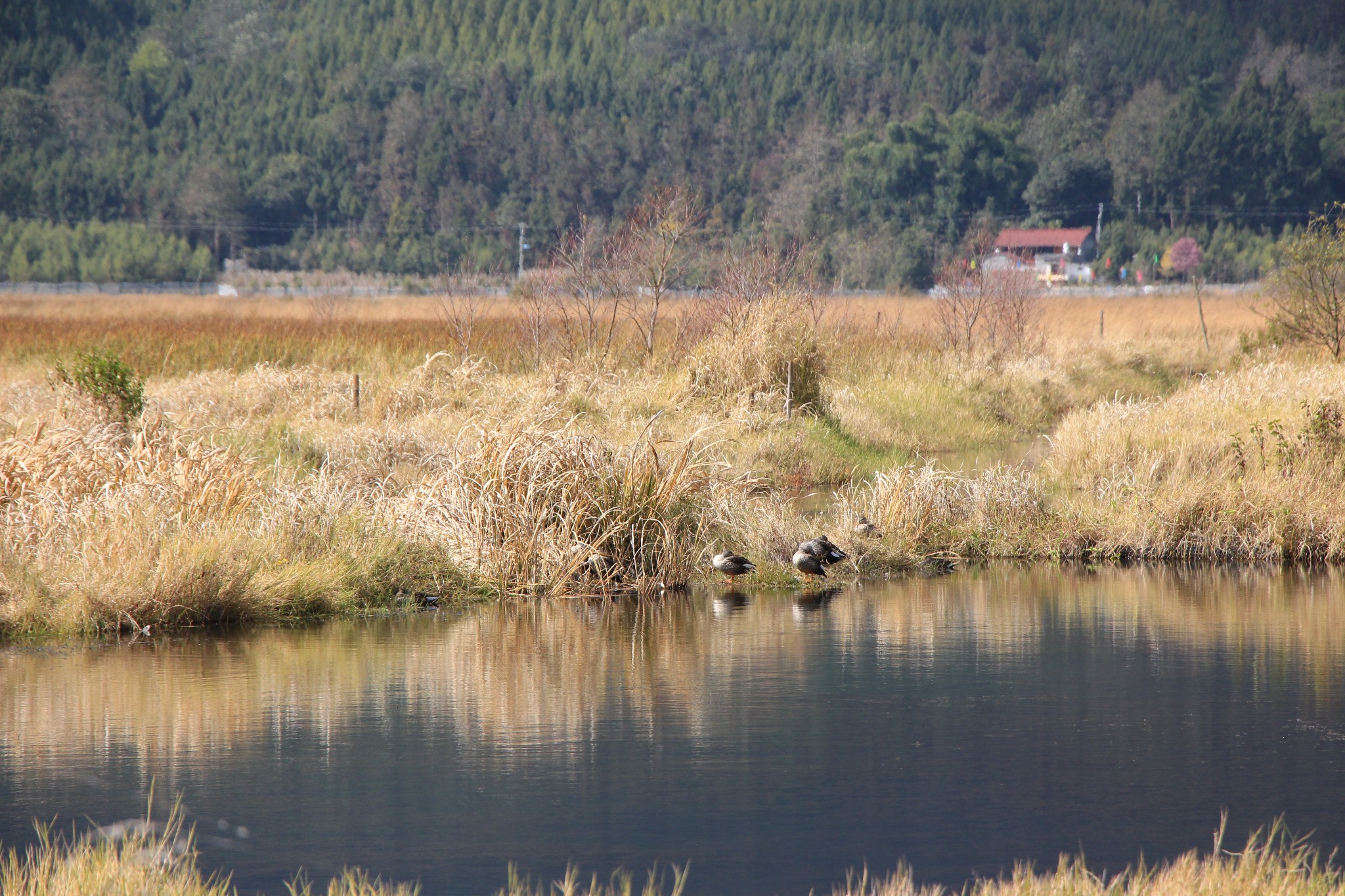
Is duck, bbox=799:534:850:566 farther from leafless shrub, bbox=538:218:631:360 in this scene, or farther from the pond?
leafless shrub, bbox=538:218:631:360

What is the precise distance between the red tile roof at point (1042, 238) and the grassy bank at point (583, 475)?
79352 millimetres

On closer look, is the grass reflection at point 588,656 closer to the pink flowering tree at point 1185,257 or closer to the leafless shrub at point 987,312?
the leafless shrub at point 987,312

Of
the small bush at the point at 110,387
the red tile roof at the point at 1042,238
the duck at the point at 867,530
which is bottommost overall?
the duck at the point at 867,530

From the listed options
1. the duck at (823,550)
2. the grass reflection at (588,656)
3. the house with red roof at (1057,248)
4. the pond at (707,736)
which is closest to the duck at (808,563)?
the duck at (823,550)

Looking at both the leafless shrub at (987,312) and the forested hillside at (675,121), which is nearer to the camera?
the leafless shrub at (987,312)

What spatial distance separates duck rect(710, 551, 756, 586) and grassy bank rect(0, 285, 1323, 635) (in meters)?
0.42

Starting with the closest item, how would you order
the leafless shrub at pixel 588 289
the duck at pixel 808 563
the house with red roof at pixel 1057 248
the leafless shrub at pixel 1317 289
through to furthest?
the duck at pixel 808 563 < the leafless shrub at pixel 588 289 < the leafless shrub at pixel 1317 289 < the house with red roof at pixel 1057 248

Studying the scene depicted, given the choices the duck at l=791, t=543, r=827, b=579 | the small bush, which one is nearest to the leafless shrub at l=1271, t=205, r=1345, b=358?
the duck at l=791, t=543, r=827, b=579

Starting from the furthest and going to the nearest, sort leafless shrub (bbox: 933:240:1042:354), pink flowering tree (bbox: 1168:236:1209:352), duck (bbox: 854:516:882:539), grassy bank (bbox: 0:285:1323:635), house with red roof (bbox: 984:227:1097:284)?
house with red roof (bbox: 984:227:1097:284) < pink flowering tree (bbox: 1168:236:1209:352) < leafless shrub (bbox: 933:240:1042:354) < duck (bbox: 854:516:882:539) < grassy bank (bbox: 0:285:1323:635)

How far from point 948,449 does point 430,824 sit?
18536 millimetres

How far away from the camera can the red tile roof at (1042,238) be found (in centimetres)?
10462

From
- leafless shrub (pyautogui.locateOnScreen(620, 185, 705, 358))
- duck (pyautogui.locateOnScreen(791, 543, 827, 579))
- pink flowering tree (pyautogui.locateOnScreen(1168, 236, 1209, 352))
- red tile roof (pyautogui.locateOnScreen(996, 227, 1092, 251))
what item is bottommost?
duck (pyautogui.locateOnScreen(791, 543, 827, 579))

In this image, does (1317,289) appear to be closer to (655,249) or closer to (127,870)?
(655,249)

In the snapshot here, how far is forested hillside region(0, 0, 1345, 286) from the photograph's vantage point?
10850 centimetres
